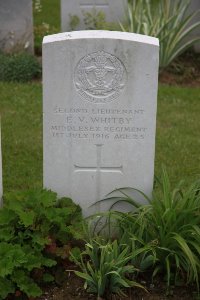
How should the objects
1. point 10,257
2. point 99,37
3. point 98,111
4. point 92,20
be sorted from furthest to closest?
point 92,20 < point 98,111 < point 99,37 < point 10,257

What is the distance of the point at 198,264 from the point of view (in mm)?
4059

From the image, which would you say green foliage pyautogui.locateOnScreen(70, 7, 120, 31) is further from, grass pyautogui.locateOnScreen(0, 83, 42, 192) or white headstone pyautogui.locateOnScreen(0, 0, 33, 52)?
grass pyautogui.locateOnScreen(0, 83, 42, 192)

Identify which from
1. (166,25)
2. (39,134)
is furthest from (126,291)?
(166,25)

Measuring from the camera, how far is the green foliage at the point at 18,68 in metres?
8.79

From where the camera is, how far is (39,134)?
6.97 meters

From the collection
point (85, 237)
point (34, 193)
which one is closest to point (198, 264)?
point (85, 237)

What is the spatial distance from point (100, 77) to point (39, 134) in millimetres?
2681

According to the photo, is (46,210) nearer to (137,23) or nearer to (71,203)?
(71,203)

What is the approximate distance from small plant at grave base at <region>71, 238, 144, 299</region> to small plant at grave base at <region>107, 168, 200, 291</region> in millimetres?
200

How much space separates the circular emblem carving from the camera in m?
4.35

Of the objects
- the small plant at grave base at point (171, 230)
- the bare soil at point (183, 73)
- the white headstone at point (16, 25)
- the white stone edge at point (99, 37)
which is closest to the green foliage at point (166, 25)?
the bare soil at point (183, 73)

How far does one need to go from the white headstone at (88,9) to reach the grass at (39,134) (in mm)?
1769

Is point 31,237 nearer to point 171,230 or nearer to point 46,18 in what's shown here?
point 171,230

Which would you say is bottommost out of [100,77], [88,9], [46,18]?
[100,77]
